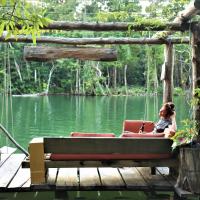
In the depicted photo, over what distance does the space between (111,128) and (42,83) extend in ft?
91.8

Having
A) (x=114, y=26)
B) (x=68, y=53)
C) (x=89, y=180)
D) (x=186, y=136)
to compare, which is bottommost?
(x=89, y=180)

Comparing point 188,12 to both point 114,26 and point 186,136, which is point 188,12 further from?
point 186,136

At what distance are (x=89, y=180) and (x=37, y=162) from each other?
2.56 feet

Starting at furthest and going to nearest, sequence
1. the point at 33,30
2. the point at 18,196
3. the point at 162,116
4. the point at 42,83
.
→ 1. the point at 42,83
2. the point at 162,116
3. the point at 18,196
4. the point at 33,30

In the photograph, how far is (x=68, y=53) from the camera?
852 centimetres

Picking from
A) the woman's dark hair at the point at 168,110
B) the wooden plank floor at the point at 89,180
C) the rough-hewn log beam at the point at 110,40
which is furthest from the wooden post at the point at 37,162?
the rough-hewn log beam at the point at 110,40

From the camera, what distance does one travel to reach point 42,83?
4603cm

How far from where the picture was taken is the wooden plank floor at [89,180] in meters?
5.88

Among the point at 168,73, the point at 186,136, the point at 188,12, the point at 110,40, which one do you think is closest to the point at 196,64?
the point at 188,12

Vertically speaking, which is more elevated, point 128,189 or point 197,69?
point 197,69

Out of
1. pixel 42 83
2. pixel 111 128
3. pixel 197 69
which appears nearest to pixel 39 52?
pixel 197 69

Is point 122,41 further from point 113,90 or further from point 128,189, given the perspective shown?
point 113,90

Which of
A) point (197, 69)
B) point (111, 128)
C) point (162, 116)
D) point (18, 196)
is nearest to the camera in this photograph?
point (18, 196)

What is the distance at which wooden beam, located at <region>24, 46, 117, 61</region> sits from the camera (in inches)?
324
